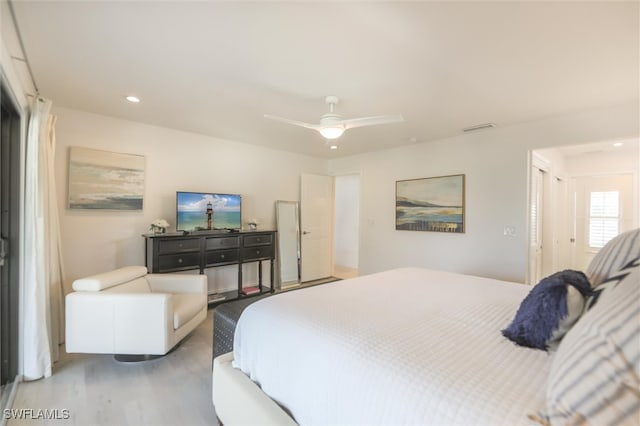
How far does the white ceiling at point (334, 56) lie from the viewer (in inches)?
61.3

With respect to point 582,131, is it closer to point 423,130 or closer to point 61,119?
point 423,130

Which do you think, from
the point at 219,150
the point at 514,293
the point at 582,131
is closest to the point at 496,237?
the point at 582,131

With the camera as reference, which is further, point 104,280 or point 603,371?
point 104,280

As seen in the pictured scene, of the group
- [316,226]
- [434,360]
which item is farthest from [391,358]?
[316,226]

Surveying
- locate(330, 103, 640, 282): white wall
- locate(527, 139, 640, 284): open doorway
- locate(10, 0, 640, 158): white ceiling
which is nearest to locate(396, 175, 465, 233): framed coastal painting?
locate(330, 103, 640, 282): white wall

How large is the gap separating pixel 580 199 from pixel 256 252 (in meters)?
5.43

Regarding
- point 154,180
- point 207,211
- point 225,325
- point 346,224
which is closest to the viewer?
point 225,325

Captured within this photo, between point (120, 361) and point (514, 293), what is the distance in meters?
3.19

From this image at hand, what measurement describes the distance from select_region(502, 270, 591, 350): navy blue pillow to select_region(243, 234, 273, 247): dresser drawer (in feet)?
11.2

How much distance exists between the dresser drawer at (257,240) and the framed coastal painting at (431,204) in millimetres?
2086

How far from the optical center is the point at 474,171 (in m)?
3.83

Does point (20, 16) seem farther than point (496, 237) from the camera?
No

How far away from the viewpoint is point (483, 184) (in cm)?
375

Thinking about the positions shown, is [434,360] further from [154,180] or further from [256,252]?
[154,180]
